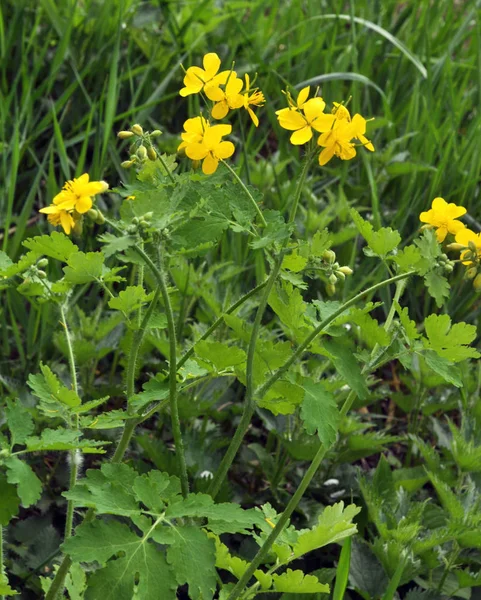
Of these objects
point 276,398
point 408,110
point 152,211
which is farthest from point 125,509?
point 408,110

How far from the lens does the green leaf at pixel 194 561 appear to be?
41.4 inches

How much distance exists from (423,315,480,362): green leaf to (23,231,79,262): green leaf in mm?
529

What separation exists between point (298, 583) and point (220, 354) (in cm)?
37

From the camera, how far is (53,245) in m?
1.26

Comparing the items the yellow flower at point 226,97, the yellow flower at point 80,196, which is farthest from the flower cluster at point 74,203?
the yellow flower at point 226,97

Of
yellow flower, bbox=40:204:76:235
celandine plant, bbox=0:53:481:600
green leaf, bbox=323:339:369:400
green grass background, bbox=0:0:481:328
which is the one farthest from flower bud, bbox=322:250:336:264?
green grass background, bbox=0:0:481:328

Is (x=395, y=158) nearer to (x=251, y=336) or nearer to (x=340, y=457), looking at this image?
(x=340, y=457)

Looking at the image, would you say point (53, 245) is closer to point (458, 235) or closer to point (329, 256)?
point (329, 256)

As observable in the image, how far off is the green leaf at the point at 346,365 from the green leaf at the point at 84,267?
35 cm

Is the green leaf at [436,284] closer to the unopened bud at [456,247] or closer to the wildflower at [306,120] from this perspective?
the unopened bud at [456,247]

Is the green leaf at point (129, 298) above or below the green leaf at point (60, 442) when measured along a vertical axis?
above

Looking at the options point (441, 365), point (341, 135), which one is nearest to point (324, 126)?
point (341, 135)

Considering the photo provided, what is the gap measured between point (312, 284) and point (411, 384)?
1.59 feet

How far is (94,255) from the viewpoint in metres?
1.22
